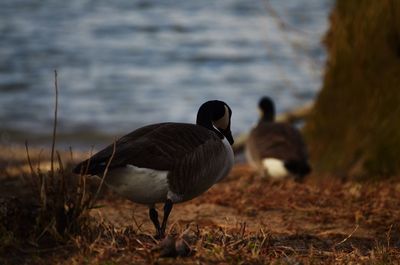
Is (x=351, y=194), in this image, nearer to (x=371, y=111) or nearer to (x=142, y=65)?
(x=371, y=111)

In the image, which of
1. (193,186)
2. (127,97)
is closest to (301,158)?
(193,186)

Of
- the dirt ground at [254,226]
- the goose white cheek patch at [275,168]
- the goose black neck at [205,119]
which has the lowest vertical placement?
the goose white cheek patch at [275,168]

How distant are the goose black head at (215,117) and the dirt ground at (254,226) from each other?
676 mm

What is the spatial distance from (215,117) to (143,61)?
16460mm

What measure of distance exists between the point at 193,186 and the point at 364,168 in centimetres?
429

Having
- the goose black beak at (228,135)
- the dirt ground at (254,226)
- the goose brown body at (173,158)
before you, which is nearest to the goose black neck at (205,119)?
the goose black beak at (228,135)

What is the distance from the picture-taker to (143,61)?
74.3 feet

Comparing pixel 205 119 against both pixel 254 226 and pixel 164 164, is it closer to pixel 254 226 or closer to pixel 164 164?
pixel 164 164

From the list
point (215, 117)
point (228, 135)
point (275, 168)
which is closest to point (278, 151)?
point (275, 168)

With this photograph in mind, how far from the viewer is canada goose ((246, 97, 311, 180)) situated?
9.92 meters

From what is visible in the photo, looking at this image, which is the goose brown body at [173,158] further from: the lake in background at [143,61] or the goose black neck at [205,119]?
the lake in background at [143,61]

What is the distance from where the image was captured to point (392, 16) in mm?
9812

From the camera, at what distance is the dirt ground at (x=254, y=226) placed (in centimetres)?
488

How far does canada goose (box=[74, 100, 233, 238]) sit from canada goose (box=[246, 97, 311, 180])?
396cm
